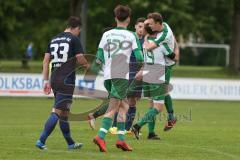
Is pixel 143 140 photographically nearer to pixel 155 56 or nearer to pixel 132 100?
pixel 132 100

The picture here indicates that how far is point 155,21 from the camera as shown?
14.6 m

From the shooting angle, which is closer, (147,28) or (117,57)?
(117,57)

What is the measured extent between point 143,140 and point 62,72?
2.80 m

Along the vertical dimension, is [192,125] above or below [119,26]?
below

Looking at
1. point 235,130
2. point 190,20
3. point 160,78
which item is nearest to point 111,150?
point 160,78

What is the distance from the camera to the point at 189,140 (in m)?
14.6

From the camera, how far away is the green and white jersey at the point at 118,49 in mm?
12266

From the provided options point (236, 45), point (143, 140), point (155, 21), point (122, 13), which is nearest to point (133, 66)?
point (155, 21)

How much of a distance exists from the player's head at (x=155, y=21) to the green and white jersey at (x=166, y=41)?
12cm

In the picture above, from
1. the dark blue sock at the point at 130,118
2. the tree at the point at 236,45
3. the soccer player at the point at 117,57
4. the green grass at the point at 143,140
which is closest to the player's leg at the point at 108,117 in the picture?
the soccer player at the point at 117,57

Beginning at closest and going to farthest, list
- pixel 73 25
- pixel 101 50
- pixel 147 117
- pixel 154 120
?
pixel 101 50 < pixel 73 25 < pixel 147 117 < pixel 154 120

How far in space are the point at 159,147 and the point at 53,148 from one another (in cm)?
184

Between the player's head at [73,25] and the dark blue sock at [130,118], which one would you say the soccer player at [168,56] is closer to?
the dark blue sock at [130,118]

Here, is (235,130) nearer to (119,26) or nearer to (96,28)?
(119,26)
